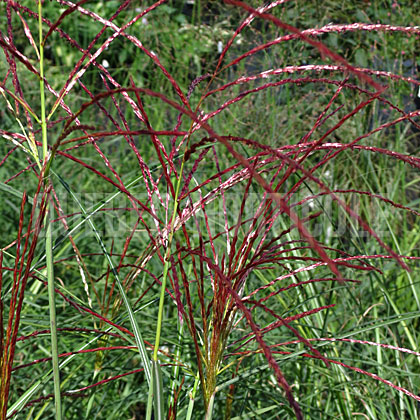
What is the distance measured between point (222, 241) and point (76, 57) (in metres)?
2.48

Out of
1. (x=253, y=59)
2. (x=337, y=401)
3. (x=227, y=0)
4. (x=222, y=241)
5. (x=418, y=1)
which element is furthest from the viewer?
(x=253, y=59)

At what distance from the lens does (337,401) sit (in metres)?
1.32

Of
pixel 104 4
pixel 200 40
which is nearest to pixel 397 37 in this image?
pixel 200 40

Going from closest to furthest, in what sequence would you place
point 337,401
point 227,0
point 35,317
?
point 227,0 < point 35,317 < point 337,401

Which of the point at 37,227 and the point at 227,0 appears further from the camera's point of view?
the point at 37,227

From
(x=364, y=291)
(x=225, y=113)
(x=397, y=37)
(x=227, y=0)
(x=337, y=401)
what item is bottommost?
(x=364, y=291)

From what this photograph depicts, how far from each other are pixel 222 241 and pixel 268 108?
79 cm

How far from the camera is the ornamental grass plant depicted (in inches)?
24.3

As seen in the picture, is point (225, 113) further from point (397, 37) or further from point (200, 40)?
point (397, 37)

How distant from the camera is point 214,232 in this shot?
2041mm

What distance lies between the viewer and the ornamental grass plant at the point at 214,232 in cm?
62

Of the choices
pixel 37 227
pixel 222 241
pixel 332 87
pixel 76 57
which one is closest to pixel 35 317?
pixel 37 227

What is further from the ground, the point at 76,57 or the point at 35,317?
the point at 76,57

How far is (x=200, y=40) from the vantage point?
3400mm
